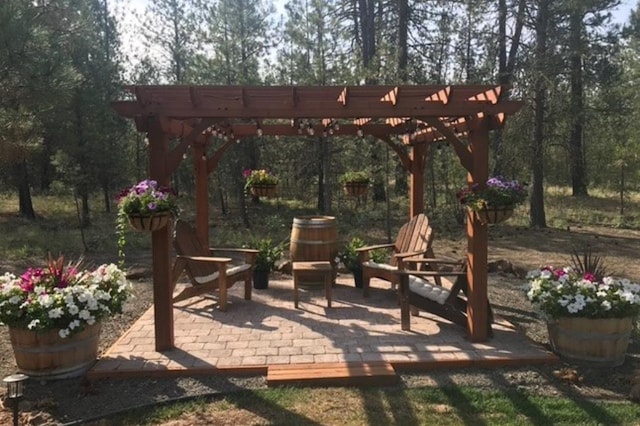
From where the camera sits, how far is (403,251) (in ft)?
18.3

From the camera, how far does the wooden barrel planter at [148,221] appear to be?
11.4 feet

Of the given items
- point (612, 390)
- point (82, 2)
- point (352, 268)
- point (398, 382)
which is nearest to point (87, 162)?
point (82, 2)

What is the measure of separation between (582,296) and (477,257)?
78cm

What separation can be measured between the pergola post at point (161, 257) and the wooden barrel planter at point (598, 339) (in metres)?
2.88

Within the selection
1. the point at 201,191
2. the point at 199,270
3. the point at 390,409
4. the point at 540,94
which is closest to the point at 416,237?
the point at 199,270

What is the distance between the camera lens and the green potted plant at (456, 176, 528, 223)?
145 inches

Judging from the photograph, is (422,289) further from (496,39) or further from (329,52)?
(496,39)

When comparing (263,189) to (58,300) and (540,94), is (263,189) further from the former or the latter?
(540,94)

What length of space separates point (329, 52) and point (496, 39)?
180 inches

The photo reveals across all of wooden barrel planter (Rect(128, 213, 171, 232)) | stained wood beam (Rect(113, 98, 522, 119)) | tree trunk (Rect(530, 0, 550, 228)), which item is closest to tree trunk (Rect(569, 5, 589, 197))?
tree trunk (Rect(530, 0, 550, 228))

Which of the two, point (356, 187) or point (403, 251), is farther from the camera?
point (356, 187)

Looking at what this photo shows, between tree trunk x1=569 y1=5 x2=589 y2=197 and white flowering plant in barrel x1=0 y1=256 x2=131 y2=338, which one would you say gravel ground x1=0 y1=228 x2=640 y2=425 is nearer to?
white flowering plant in barrel x1=0 y1=256 x2=131 y2=338

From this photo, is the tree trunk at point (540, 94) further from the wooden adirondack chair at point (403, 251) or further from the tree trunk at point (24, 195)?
the tree trunk at point (24, 195)

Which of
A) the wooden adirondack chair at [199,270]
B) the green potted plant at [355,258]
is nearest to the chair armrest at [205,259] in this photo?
the wooden adirondack chair at [199,270]
